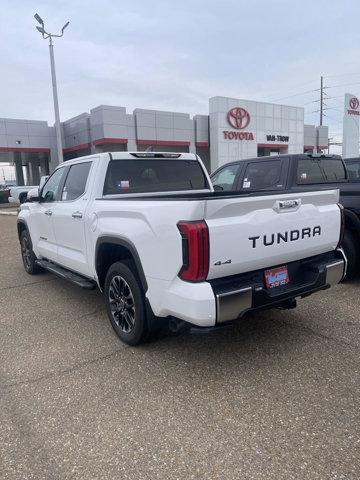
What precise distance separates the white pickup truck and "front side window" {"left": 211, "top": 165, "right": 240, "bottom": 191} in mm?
2020

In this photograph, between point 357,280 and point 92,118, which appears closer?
point 357,280

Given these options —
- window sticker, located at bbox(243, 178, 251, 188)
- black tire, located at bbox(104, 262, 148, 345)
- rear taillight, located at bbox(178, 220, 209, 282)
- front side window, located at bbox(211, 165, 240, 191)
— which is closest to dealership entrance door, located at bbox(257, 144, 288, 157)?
front side window, located at bbox(211, 165, 240, 191)

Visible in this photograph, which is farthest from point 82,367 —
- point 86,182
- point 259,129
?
point 259,129

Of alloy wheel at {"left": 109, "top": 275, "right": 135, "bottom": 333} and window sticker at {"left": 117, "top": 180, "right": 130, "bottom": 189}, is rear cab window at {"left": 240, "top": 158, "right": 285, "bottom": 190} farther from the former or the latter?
alloy wheel at {"left": 109, "top": 275, "right": 135, "bottom": 333}

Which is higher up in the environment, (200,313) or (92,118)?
(92,118)

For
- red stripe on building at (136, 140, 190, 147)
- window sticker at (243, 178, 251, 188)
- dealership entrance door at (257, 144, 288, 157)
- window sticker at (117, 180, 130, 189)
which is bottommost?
window sticker at (243, 178, 251, 188)

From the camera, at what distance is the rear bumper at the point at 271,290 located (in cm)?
286

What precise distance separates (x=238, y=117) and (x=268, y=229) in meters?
30.6

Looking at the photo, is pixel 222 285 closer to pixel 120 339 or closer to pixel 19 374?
pixel 120 339

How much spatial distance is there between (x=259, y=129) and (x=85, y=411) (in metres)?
33.3

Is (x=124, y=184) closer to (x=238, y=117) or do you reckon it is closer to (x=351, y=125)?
(x=351, y=125)

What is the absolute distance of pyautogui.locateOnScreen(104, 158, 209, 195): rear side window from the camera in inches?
176

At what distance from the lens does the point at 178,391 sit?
304 centimetres

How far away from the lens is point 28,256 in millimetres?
6883
